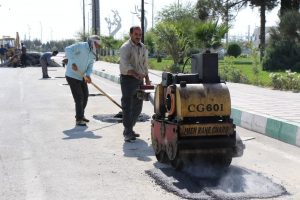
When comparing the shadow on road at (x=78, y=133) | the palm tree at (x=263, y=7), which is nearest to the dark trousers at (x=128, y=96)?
the shadow on road at (x=78, y=133)

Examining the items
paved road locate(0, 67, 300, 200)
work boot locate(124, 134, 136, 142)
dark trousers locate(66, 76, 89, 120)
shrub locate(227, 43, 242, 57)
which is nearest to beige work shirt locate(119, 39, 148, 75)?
work boot locate(124, 134, 136, 142)

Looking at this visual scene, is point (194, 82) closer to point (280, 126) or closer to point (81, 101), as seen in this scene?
point (280, 126)

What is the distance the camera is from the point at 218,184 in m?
4.93

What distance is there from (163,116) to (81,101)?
3.57 meters

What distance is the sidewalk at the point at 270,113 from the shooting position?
24.8 feet

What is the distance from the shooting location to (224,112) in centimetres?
530

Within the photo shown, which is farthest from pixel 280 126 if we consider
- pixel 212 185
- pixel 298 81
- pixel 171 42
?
pixel 171 42

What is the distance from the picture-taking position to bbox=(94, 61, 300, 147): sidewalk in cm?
756

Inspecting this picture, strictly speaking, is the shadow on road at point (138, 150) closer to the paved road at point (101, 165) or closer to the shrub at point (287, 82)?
the paved road at point (101, 165)

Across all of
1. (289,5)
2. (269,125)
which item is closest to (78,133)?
(269,125)

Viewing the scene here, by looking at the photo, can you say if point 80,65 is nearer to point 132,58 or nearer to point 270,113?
point 132,58

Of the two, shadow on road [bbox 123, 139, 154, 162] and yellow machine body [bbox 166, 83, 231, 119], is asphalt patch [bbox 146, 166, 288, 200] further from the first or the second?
shadow on road [bbox 123, 139, 154, 162]

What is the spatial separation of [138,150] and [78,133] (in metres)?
1.73

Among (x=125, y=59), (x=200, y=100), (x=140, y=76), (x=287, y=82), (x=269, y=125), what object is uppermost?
(x=125, y=59)
